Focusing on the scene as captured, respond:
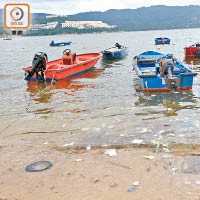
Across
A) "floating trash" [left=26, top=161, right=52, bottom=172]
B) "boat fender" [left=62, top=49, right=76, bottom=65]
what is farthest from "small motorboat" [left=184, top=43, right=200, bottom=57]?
"floating trash" [left=26, top=161, right=52, bottom=172]

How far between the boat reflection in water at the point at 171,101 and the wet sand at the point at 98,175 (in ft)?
11.3

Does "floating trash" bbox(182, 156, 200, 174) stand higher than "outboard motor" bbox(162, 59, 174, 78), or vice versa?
"outboard motor" bbox(162, 59, 174, 78)

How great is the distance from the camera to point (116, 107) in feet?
31.2

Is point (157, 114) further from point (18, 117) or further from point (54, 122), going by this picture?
point (18, 117)

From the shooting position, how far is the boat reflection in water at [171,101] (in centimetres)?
892

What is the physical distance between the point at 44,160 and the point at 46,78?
35.2 ft

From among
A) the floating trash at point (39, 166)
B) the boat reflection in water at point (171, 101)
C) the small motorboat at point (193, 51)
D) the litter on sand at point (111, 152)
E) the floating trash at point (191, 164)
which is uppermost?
the small motorboat at point (193, 51)

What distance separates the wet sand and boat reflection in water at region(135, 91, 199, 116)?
11.3 ft

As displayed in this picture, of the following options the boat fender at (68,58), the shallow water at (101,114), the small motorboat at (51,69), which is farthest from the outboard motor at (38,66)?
the boat fender at (68,58)

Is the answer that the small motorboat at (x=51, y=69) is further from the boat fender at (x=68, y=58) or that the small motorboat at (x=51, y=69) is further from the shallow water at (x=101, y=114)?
the shallow water at (x=101, y=114)

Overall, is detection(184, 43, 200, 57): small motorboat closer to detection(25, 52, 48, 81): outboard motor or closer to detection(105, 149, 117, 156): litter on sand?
detection(25, 52, 48, 81): outboard motor

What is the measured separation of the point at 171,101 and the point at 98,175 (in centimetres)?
615

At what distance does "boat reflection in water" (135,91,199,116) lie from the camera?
8.92m

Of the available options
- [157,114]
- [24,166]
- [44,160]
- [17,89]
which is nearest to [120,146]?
[44,160]
